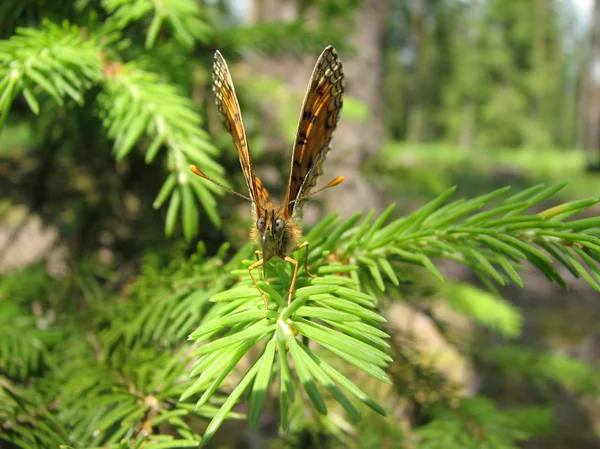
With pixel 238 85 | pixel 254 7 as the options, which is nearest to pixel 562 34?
pixel 254 7

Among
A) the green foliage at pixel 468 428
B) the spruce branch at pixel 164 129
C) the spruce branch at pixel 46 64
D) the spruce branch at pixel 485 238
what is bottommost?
the green foliage at pixel 468 428

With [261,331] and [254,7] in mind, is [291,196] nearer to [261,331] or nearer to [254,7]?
[261,331]

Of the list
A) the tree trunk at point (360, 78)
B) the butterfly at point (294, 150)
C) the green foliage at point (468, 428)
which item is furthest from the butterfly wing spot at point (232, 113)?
the tree trunk at point (360, 78)

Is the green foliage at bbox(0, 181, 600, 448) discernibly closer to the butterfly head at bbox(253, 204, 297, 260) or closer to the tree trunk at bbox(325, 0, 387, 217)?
the butterfly head at bbox(253, 204, 297, 260)

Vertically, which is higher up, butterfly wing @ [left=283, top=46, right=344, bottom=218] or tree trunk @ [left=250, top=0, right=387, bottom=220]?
tree trunk @ [left=250, top=0, right=387, bottom=220]

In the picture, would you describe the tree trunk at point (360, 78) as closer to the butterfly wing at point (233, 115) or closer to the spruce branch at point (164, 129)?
the butterfly wing at point (233, 115)

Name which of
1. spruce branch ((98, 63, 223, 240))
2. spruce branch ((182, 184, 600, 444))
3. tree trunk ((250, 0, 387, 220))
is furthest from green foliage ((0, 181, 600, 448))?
tree trunk ((250, 0, 387, 220))

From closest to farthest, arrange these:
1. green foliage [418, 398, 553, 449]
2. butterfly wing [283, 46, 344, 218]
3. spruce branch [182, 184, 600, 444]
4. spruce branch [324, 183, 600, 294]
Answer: spruce branch [182, 184, 600, 444], spruce branch [324, 183, 600, 294], butterfly wing [283, 46, 344, 218], green foliage [418, 398, 553, 449]
